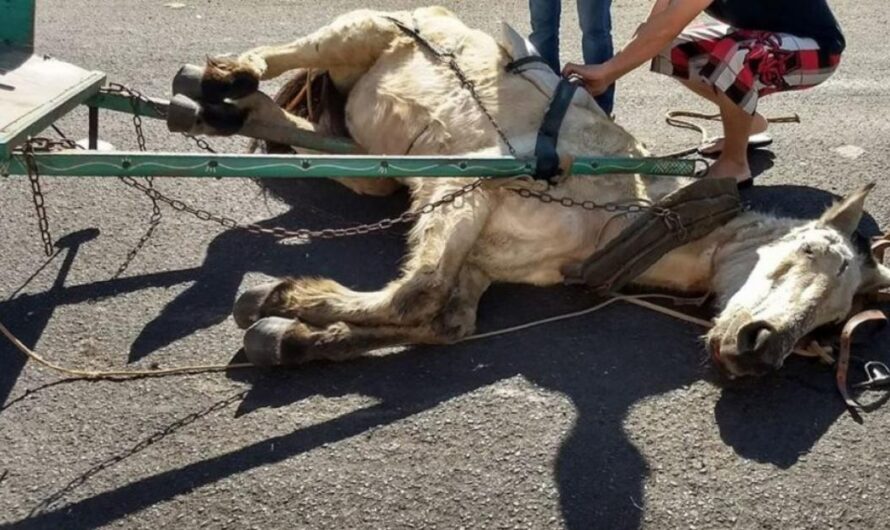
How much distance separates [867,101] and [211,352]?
5.20 metres

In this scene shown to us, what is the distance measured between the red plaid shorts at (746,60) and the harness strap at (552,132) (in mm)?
1000

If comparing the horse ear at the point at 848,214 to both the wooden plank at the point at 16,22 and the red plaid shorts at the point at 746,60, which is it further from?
the wooden plank at the point at 16,22

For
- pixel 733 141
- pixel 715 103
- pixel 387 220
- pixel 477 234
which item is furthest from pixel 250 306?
pixel 715 103

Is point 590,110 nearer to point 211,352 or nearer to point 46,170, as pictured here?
point 211,352

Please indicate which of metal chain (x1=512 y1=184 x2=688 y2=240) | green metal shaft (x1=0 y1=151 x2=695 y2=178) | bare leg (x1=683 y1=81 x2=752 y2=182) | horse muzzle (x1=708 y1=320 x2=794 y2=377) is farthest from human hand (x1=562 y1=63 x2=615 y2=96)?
horse muzzle (x1=708 y1=320 x2=794 y2=377)

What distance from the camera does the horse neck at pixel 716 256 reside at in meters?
4.67

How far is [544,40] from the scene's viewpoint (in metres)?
6.68

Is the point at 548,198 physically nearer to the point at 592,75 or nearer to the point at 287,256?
the point at 592,75

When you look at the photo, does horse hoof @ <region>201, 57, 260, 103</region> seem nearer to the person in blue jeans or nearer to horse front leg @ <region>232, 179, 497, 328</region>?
horse front leg @ <region>232, 179, 497, 328</region>

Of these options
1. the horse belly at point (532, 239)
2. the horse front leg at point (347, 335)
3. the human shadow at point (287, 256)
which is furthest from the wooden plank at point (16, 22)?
the horse belly at point (532, 239)

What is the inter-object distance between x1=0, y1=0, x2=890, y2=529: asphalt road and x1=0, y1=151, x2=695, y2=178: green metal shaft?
64 centimetres

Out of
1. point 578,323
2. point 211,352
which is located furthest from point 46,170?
point 578,323

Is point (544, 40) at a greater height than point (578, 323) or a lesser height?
greater

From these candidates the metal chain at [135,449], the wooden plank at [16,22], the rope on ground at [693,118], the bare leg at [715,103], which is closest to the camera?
the metal chain at [135,449]
